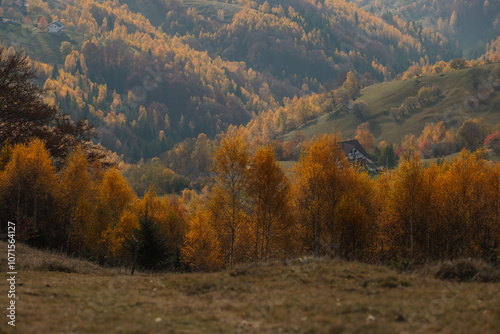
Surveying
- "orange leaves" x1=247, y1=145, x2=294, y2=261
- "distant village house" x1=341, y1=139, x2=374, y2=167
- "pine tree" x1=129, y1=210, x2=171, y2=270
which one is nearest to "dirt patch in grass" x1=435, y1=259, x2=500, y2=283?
"orange leaves" x1=247, y1=145, x2=294, y2=261

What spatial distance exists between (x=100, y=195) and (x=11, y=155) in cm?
1556

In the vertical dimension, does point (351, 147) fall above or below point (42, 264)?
above

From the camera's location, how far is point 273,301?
14.7 metres

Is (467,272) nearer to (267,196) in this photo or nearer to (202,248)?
(267,196)

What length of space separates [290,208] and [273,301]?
26672mm

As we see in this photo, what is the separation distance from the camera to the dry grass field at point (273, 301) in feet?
37.9

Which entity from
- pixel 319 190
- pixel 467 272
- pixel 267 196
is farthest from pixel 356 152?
pixel 467 272

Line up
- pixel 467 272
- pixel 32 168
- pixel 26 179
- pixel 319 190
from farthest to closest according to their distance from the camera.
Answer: pixel 319 190
pixel 26 179
pixel 32 168
pixel 467 272

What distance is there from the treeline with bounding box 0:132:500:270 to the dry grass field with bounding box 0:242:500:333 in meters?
16.5

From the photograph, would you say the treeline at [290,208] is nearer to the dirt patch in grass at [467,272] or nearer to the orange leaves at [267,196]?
the orange leaves at [267,196]

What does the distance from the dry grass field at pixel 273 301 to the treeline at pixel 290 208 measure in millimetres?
16510

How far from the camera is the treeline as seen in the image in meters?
37.7

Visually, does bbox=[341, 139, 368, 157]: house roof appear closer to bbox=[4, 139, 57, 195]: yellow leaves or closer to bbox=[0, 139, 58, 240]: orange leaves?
bbox=[0, 139, 58, 240]: orange leaves

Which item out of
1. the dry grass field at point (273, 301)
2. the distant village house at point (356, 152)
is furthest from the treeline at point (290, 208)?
the distant village house at point (356, 152)
